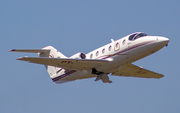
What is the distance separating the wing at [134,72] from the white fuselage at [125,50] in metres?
1.83

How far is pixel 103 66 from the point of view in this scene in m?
24.7

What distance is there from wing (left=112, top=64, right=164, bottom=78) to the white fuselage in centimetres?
183

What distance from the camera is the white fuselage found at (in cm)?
2302

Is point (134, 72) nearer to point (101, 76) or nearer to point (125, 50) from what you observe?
point (101, 76)

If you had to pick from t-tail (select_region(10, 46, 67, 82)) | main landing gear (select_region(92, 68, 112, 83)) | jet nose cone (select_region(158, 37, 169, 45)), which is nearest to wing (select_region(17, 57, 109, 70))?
main landing gear (select_region(92, 68, 112, 83))

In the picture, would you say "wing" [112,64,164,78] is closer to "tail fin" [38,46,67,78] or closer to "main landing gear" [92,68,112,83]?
"main landing gear" [92,68,112,83]

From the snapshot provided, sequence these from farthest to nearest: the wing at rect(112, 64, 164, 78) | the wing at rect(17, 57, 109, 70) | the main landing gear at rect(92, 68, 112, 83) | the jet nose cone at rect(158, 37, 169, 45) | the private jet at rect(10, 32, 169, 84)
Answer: the wing at rect(112, 64, 164, 78)
the main landing gear at rect(92, 68, 112, 83)
the wing at rect(17, 57, 109, 70)
the private jet at rect(10, 32, 169, 84)
the jet nose cone at rect(158, 37, 169, 45)

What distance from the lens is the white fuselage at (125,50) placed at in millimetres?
23016

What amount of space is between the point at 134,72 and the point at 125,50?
15.4 ft

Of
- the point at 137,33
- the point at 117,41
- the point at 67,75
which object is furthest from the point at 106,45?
the point at 67,75


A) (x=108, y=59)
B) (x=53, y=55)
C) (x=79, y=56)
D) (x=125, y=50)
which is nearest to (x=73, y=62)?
(x=79, y=56)

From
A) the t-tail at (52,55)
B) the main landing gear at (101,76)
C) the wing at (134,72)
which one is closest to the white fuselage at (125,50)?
the main landing gear at (101,76)

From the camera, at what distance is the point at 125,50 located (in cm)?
2372

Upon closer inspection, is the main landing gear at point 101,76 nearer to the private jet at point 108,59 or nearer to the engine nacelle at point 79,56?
A: the private jet at point 108,59
